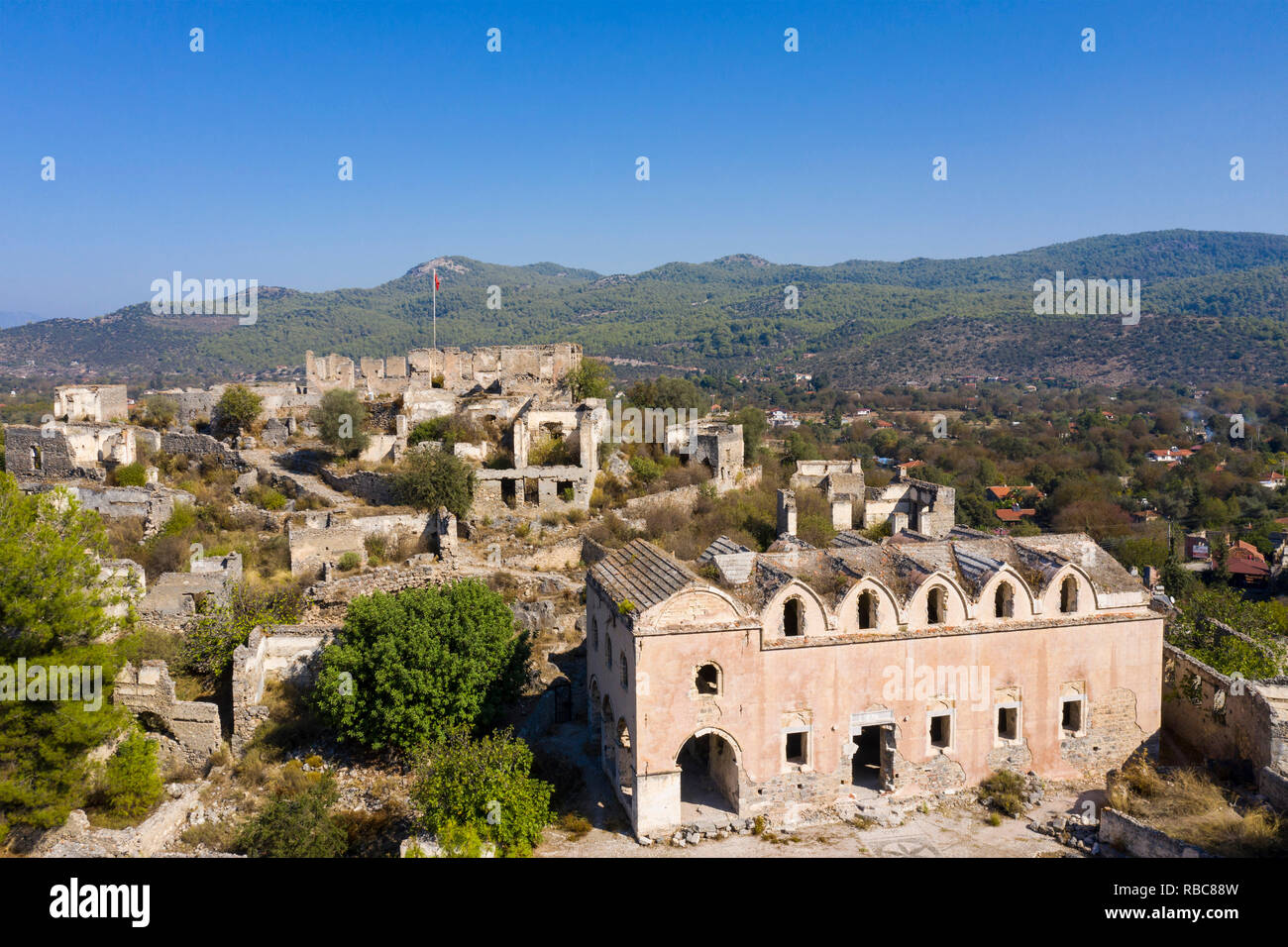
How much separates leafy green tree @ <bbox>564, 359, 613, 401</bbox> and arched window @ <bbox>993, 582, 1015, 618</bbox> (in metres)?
19.6

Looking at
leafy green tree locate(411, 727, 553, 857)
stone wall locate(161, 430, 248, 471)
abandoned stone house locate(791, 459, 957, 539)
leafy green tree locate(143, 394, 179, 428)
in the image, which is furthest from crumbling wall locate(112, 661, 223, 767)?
abandoned stone house locate(791, 459, 957, 539)

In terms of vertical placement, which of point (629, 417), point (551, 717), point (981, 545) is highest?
point (629, 417)

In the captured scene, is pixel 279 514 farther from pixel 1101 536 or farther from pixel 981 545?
pixel 1101 536

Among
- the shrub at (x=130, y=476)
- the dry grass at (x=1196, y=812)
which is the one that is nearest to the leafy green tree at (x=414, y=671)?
the dry grass at (x=1196, y=812)

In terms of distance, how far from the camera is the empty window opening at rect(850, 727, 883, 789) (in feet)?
54.3

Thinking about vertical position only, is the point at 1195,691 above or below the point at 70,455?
below

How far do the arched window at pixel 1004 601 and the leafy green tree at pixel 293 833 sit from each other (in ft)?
40.0

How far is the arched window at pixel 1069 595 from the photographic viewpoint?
54.7 feet

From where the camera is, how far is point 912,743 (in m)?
16.1

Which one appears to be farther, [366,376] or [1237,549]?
[1237,549]

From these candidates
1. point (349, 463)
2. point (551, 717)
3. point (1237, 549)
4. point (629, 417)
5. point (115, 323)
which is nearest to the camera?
point (551, 717)

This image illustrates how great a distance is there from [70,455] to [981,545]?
26.9 metres

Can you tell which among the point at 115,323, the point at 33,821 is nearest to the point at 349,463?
the point at 33,821

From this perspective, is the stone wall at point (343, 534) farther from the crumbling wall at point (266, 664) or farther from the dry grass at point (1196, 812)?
the dry grass at point (1196, 812)
